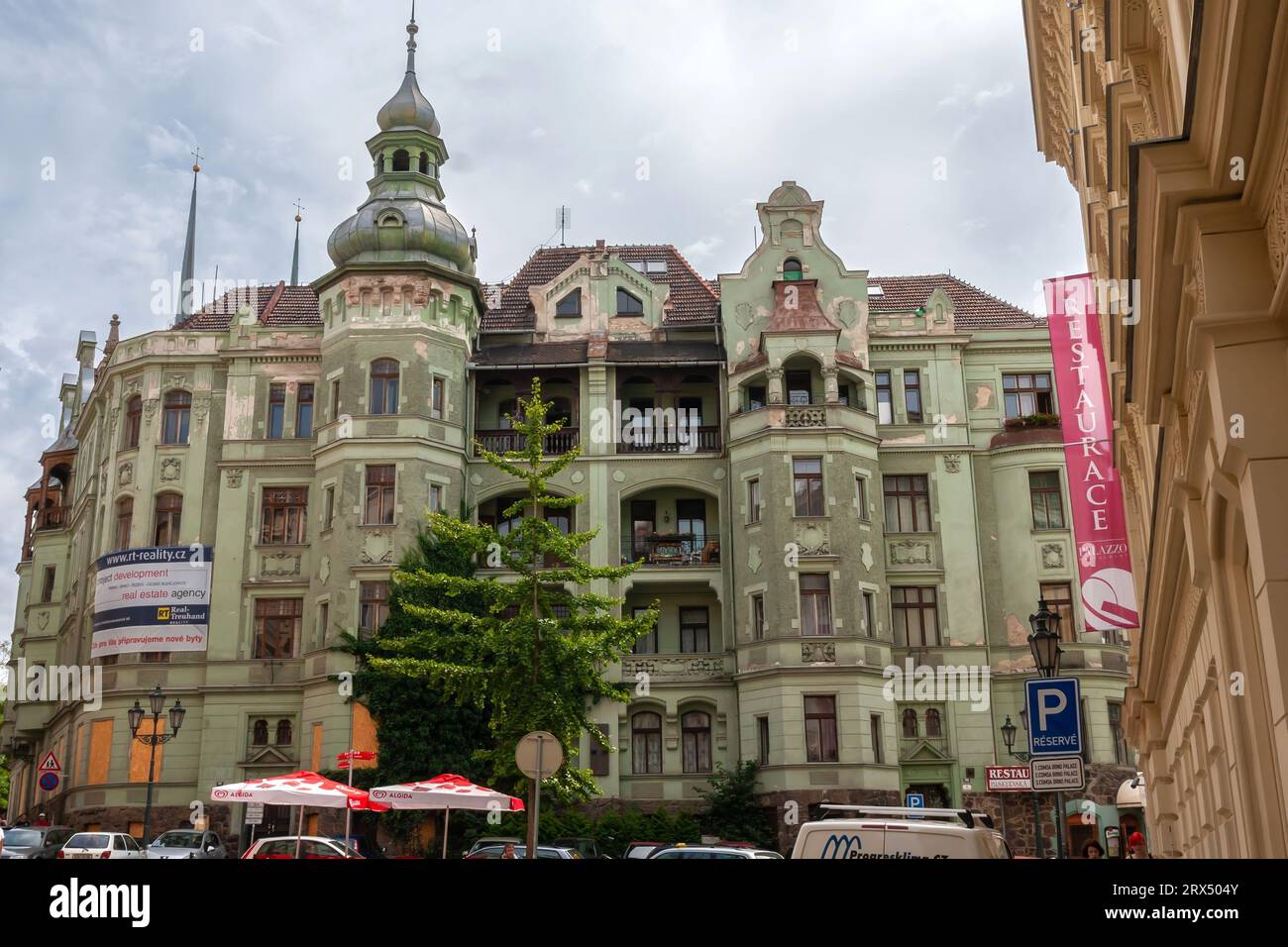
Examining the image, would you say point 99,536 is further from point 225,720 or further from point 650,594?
point 650,594

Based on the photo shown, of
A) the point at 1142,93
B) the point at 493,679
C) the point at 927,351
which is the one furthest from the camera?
the point at 927,351

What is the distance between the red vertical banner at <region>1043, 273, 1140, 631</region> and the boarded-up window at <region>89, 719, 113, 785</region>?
112 feet

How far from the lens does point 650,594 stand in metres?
Result: 46.6

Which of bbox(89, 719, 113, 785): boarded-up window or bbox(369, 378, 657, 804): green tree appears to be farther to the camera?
bbox(89, 719, 113, 785): boarded-up window

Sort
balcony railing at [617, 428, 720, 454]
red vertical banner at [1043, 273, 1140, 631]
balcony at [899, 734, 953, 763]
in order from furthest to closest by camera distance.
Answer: balcony railing at [617, 428, 720, 454] → balcony at [899, 734, 953, 763] → red vertical banner at [1043, 273, 1140, 631]

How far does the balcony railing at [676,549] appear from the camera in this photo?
45.9 meters

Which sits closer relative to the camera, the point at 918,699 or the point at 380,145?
the point at 918,699

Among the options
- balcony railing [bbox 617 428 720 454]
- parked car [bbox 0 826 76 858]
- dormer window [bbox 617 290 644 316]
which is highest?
dormer window [bbox 617 290 644 316]

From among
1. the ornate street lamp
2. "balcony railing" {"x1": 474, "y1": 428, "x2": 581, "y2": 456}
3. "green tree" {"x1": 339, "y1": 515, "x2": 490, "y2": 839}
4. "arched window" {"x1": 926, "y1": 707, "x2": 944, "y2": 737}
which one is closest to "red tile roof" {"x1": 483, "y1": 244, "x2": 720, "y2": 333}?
"balcony railing" {"x1": 474, "y1": 428, "x2": 581, "y2": 456}

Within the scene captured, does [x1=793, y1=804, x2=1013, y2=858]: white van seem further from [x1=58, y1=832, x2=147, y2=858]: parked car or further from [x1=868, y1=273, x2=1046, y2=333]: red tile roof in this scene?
[x1=868, y1=273, x2=1046, y2=333]: red tile roof

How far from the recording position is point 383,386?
153 feet

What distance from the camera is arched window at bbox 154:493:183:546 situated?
47312 millimetres
